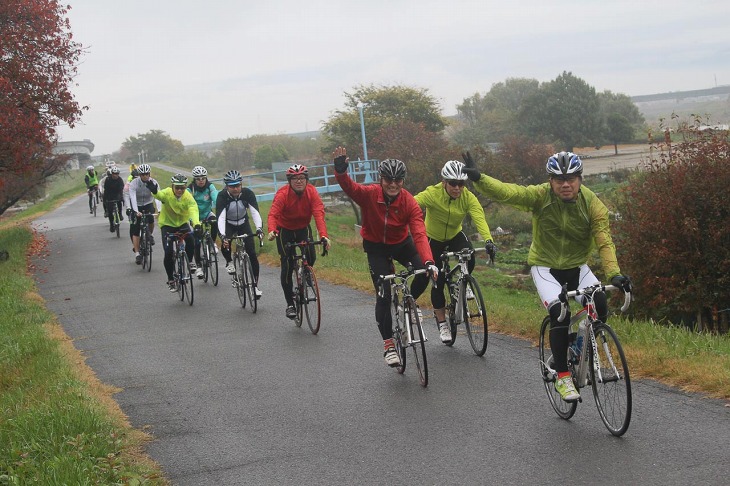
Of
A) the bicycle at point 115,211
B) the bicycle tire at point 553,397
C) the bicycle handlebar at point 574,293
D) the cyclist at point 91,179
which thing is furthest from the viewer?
the cyclist at point 91,179

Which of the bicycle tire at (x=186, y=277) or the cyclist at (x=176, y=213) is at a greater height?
the cyclist at (x=176, y=213)

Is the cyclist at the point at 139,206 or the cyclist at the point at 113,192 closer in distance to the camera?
the cyclist at the point at 139,206

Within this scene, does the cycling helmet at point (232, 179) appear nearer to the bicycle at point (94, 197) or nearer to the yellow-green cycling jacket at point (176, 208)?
the yellow-green cycling jacket at point (176, 208)

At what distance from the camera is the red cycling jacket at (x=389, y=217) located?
29.0 ft

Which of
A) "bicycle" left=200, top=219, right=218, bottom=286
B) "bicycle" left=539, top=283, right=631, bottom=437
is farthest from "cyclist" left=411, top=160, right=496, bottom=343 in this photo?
"bicycle" left=200, top=219, right=218, bottom=286

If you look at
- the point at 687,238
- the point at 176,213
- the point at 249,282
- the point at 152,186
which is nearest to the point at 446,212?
the point at 249,282

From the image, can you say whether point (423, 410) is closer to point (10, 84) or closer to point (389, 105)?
point (10, 84)

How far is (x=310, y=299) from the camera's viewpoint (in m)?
11.8

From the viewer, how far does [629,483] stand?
5.53m

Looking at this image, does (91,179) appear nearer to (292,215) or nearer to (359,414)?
(292,215)

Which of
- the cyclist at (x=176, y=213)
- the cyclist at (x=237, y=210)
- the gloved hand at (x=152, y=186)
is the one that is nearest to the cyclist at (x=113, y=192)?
the gloved hand at (x=152, y=186)

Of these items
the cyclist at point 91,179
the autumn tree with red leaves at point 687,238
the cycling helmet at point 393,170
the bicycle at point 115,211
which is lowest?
the autumn tree with red leaves at point 687,238

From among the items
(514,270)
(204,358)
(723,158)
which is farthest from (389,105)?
(204,358)

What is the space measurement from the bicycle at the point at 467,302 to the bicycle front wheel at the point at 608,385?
2.79 metres
